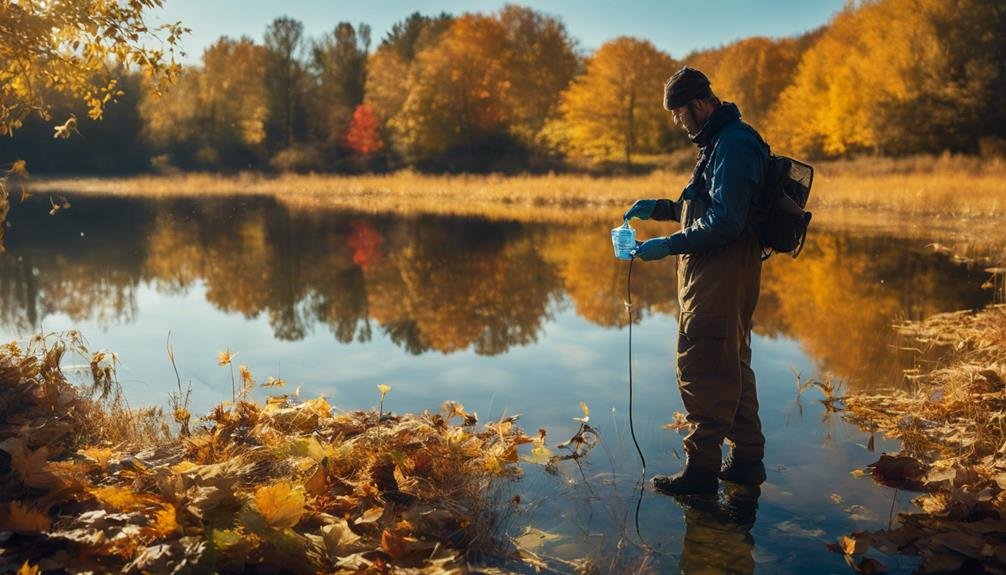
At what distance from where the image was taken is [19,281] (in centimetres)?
1145

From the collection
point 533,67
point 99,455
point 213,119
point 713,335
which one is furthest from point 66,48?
point 213,119

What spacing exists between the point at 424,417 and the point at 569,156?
4001 cm

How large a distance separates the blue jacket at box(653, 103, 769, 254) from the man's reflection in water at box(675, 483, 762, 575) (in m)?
1.37

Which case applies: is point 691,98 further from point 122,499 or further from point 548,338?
point 548,338

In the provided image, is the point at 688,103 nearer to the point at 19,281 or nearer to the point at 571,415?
the point at 571,415

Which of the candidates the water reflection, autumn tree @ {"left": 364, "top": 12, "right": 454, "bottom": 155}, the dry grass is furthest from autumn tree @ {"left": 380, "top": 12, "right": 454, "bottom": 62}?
the water reflection

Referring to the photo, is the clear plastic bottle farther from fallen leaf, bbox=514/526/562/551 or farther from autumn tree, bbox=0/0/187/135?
autumn tree, bbox=0/0/187/135

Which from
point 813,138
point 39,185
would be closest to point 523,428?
point 813,138

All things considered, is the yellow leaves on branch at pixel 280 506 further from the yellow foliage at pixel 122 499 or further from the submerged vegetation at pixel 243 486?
the yellow foliage at pixel 122 499

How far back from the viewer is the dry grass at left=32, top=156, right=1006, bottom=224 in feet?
67.3

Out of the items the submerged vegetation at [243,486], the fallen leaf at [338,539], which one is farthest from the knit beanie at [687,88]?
the fallen leaf at [338,539]

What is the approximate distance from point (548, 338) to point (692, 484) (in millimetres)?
4126

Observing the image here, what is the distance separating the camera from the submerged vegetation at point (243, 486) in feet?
10.7

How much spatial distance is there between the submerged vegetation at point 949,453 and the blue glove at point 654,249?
1.63 meters
